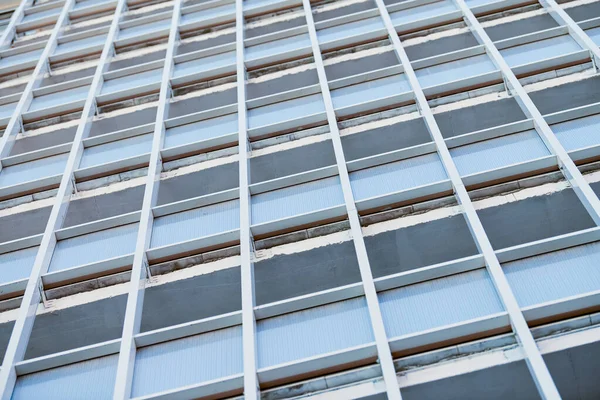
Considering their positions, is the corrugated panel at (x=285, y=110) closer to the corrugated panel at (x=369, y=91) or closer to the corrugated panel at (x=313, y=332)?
the corrugated panel at (x=369, y=91)

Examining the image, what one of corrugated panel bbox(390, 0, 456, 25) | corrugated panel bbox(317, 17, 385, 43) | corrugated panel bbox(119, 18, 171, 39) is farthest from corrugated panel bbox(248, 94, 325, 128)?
corrugated panel bbox(119, 18, 171, 39)

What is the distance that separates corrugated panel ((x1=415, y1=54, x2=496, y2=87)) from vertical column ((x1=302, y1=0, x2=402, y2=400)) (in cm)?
321

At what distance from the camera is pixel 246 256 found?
1681cm

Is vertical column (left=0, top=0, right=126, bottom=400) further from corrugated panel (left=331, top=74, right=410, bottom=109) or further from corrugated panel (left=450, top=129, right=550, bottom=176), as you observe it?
corrugated panel (left=450, top=129, right=550, bottom=176)

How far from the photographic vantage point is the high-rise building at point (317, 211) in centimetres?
1424

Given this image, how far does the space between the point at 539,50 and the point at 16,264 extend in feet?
56.0

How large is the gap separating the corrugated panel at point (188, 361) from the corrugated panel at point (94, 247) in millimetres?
3802

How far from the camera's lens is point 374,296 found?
15062mm

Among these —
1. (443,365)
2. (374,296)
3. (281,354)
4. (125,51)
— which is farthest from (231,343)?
(125,51)

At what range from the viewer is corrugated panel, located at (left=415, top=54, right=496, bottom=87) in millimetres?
21953

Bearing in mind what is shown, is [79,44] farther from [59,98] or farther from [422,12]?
[422,12]

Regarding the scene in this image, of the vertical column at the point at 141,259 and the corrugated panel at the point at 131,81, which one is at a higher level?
the corrugated panel at the point at 131,81

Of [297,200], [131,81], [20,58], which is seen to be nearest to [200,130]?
[131,81]

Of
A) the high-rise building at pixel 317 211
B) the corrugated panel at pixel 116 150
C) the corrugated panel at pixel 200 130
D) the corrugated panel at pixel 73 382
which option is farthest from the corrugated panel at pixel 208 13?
the corrugated panel at pixel 73 382
